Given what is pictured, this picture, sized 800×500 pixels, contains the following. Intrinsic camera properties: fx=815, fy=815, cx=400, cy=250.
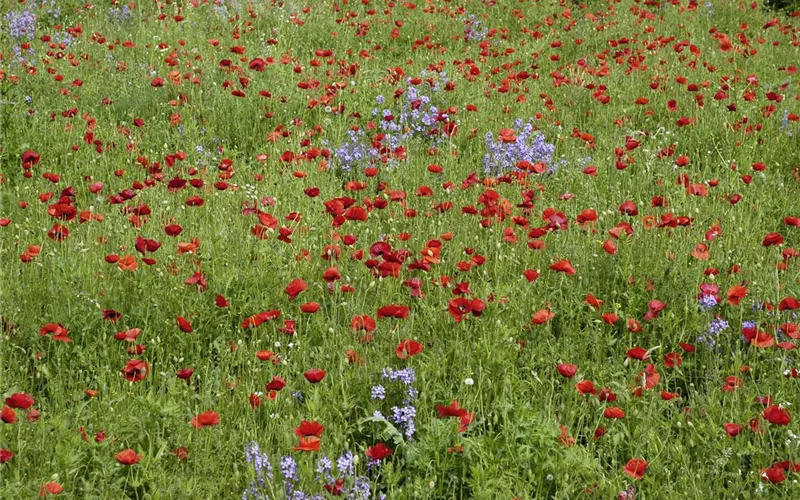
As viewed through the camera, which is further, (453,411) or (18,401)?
(453,411)

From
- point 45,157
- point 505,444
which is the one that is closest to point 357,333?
point 505,444

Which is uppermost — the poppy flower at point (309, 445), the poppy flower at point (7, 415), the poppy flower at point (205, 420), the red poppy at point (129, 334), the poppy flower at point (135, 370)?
the poppy flower at point (309, 445)

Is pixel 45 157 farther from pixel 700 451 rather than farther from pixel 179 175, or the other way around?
pixel 700 451

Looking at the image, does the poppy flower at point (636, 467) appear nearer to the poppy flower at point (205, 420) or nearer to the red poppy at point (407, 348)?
the red poppy at point (407, 348)

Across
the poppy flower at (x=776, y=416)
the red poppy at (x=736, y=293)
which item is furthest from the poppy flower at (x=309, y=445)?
the red poppy at (x=736, y=293)

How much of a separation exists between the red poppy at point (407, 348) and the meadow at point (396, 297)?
0.06 ft

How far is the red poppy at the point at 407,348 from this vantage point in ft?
Answer: 9.54

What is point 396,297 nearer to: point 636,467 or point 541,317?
point 541,317

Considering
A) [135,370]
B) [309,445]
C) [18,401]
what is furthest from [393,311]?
[18,401]

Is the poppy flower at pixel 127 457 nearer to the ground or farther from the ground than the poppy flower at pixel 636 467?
farther from the ground

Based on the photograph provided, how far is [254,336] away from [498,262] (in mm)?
1244

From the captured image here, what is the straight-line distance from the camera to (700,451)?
9.13 feet

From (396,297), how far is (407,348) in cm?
69

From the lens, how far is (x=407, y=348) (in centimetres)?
298
